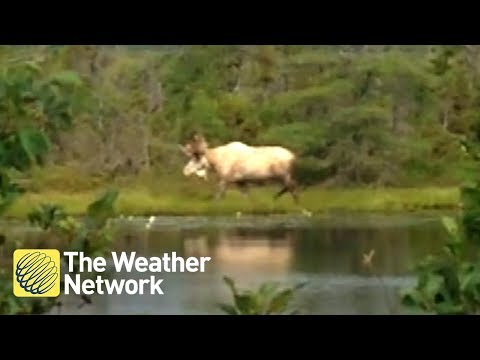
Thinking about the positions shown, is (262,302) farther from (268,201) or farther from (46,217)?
(46,217)

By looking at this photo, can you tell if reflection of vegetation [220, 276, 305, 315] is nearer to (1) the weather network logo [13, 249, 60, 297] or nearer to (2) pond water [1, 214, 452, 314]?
(2) pond water [1, 214, 452, 314]

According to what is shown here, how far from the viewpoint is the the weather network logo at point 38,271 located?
432 centimetres

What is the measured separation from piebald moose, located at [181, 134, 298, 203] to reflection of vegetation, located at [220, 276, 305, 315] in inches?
19.3

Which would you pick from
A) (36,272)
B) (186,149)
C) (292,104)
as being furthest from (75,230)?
(292,104)

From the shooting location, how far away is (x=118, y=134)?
477 cm

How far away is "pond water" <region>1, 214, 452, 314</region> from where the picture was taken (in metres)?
4.57

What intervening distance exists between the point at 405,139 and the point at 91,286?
4.51ft

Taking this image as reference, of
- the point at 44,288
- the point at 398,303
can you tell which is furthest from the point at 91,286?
the point at 398,303

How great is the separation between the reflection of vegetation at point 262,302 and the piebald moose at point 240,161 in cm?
49

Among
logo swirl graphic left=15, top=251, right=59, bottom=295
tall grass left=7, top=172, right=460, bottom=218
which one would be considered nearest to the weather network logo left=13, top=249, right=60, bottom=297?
logo swirl graphic left=15, top=251, right=59, bottom=295

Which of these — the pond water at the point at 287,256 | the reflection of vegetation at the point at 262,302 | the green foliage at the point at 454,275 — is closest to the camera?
the green foliage at the point at 454,275

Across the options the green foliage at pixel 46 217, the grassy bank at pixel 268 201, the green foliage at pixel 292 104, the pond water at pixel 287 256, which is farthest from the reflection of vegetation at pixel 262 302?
the green foliage at pixel 46 217

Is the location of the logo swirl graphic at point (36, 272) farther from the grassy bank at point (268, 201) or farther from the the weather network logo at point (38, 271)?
the grassy bank at point (268, 201)

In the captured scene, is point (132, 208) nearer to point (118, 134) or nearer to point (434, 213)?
point (118, 134)
